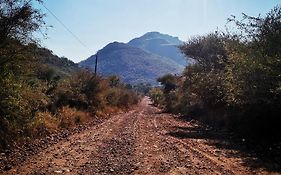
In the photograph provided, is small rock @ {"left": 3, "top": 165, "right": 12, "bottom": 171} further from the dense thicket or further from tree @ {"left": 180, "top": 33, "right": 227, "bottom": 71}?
tree @ {"left": 180, "top": 33, "right": 227, "bottom": 71}

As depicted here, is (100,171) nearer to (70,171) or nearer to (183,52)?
(70,171)

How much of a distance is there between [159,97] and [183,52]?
47.4 m

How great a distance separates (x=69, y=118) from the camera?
938 inches

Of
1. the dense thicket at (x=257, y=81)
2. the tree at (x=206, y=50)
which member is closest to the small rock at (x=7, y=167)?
the dense thicket at (x=257, y=81)

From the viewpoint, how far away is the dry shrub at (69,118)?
73.3 ft

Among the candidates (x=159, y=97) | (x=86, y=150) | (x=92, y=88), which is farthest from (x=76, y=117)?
(x=159, y=97)

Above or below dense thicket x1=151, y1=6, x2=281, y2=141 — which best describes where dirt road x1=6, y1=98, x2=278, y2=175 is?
below

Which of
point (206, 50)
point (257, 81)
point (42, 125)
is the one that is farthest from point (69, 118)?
point (206, 50)

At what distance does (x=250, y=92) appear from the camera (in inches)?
668

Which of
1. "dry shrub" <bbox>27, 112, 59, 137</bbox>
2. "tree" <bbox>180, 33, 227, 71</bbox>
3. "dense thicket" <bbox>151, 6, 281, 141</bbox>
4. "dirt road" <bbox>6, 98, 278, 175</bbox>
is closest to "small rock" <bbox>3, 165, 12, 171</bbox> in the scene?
"dirt road" <bbox>6, 98, 278, 175</bbox>

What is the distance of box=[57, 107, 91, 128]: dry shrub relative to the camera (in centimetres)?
2233

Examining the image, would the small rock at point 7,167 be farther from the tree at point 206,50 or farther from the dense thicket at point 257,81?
the tree at point 206,50

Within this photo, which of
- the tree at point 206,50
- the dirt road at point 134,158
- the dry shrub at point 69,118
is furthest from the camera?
the tree at point 206,50

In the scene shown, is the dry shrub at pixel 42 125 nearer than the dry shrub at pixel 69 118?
Yes
